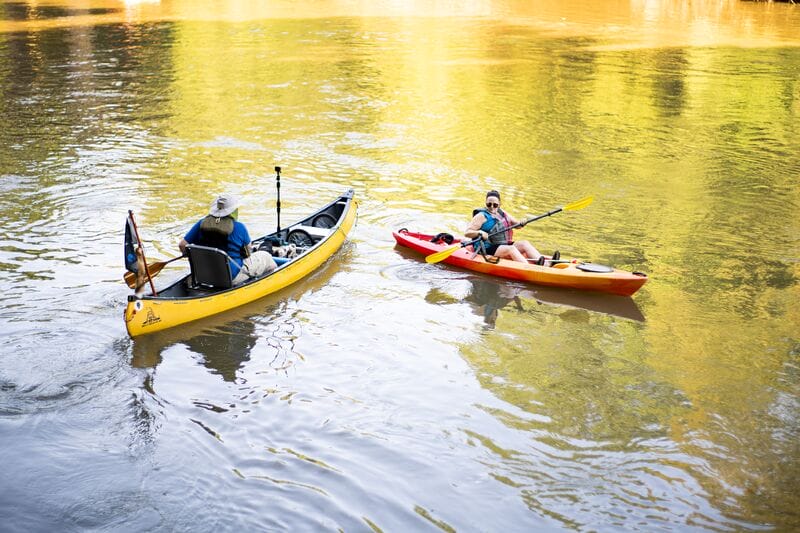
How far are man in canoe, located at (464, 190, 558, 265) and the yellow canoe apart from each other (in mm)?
1869

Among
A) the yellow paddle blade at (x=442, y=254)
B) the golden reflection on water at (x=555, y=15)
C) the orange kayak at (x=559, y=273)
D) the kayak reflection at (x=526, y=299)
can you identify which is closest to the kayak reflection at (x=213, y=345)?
the kayak reflection at (x=526, y=299)

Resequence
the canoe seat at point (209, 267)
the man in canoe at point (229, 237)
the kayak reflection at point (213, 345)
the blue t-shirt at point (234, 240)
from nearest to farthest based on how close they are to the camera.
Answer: the kayak reflection at point (213, 345) → the canoe seat at point (209, 267) → the man in canoe at point (229, 237) → the blue t-shirt at point (234, 240)

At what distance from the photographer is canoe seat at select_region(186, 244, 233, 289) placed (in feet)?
29.6

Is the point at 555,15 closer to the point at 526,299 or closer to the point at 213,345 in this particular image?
the point at 526,299

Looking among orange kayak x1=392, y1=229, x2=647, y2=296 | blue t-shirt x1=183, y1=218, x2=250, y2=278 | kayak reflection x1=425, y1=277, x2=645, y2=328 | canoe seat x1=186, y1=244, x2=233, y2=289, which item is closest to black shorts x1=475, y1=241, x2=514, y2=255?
orange kayak x1=392, y1=229, x2=647, y2=296

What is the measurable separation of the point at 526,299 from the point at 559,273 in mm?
499

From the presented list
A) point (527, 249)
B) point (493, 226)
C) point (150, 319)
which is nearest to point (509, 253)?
point (527, 249)

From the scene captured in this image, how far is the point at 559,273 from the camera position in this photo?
1013 centimetres

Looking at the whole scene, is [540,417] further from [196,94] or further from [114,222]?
[196,94]

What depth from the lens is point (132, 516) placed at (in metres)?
6.04

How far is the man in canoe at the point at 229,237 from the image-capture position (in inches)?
360

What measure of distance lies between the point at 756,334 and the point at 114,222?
8992 mm

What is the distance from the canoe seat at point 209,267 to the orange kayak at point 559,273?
3.09 m

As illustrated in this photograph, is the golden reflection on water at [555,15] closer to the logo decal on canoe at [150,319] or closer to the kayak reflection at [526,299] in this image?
the kayak reflection at [526,299]
